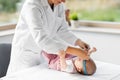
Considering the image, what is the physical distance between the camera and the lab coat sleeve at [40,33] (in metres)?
1.44

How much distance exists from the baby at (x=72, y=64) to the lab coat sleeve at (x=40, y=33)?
0.22 ft

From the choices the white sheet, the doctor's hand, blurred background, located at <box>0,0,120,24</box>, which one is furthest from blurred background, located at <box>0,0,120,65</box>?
the white sheet

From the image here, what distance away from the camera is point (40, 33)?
4.73 feet

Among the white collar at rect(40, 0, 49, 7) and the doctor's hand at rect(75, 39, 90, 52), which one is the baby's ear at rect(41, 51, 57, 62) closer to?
the doctor's hand at rect(75, 39, 90, 52)

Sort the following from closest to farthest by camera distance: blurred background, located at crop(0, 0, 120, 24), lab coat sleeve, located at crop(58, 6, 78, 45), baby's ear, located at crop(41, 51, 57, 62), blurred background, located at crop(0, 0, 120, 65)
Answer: baby's ear, located at crop(41, 51, 57, 62) < lab coat sleeve, located at crop(58, 6, 78, 45) < blurred background, located at crop(0, 0, 120, 65) < blurred background, located at crop(0, 0, 120, 24)

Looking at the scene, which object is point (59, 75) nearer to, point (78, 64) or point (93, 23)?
point (78, 64)

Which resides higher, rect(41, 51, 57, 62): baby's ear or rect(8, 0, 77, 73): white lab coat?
rect(8, 0, 77, 73): white lab coat

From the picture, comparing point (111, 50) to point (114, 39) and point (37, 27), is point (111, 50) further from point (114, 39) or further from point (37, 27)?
point (37, 27)

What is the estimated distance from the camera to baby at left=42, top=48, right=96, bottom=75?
4.80 feet

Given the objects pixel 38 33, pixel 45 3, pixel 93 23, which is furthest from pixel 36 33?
pixel 93 23

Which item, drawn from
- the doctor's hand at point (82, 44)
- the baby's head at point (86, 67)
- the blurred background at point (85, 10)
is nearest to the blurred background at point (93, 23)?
the blurred background at point (85, 10)

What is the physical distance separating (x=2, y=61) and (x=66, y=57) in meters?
0.59

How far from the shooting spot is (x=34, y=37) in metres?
1.49

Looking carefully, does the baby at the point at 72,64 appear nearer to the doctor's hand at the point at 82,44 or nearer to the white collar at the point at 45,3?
the doctor's hand at the point at 82,44
